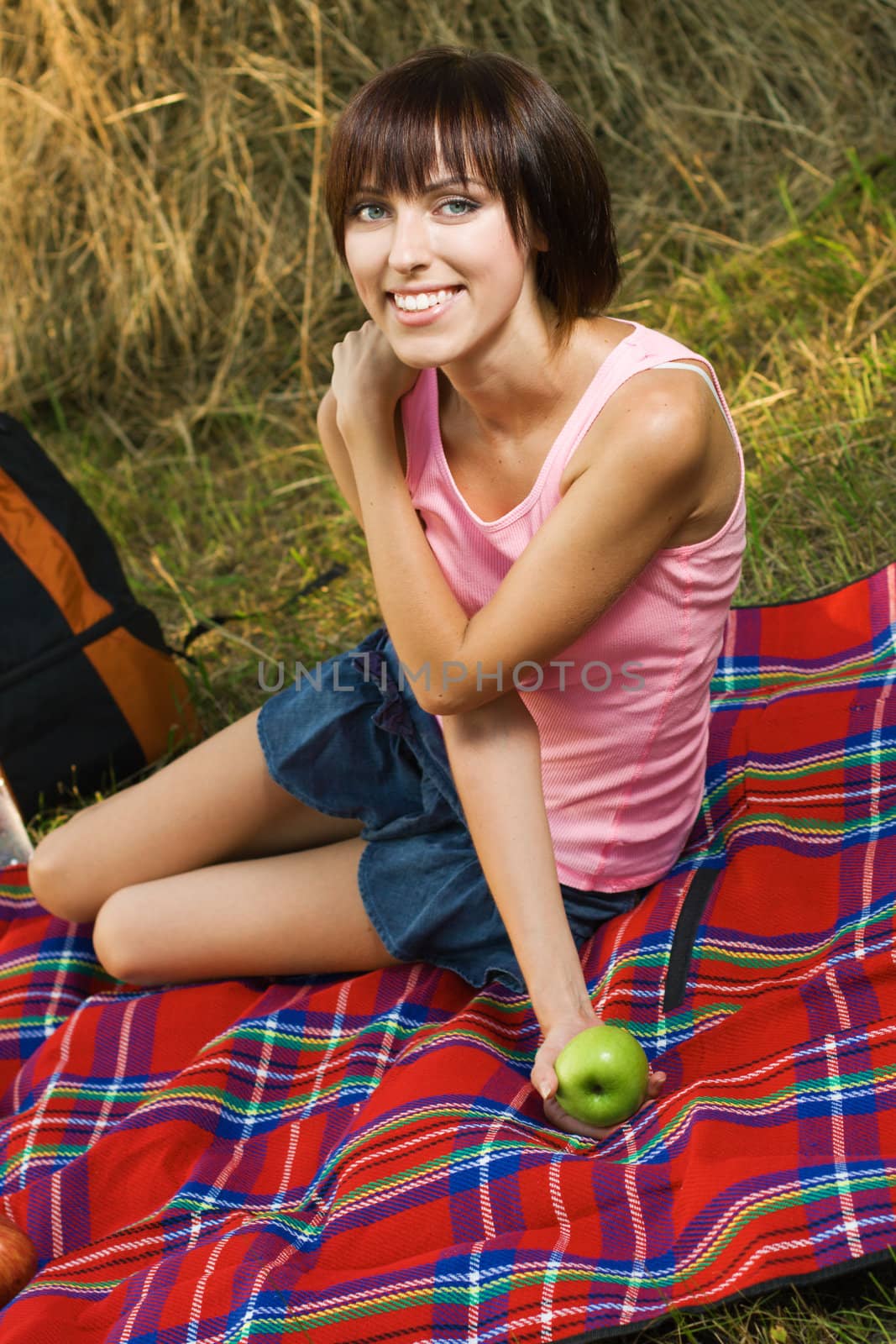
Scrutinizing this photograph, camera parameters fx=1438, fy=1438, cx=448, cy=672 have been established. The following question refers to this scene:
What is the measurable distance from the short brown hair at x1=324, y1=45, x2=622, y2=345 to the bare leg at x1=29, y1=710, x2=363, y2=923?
95cm

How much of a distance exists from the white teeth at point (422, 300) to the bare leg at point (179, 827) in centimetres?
A: 87

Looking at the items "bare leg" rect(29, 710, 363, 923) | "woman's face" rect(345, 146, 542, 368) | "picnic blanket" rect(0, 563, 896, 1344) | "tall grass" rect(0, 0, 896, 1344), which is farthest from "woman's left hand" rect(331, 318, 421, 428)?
"tall grass" rect(0, 0, 896, 1344)

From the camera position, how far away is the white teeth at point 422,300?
1729 mm

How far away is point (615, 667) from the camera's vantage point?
1926 millimetres

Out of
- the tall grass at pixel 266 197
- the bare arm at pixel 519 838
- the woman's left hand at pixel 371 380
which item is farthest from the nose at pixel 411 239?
the tall grass at pixel 266 197

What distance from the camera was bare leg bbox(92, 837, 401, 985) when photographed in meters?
2.20

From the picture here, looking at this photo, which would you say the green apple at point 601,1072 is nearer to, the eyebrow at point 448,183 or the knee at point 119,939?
the knee at point 119,939

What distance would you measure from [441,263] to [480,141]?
0.14 m

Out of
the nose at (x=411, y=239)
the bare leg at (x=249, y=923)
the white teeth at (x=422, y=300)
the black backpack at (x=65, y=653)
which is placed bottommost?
the bare leg at (x=249, y=923)

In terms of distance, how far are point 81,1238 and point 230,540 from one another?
2.23m

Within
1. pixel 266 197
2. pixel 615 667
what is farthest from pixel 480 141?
pixel 266 197

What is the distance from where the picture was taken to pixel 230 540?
385 centimetres

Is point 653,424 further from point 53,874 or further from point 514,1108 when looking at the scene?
point 53,874

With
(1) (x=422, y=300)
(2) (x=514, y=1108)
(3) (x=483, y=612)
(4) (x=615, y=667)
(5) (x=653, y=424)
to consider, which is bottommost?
(2) (x=514, y=1108)
